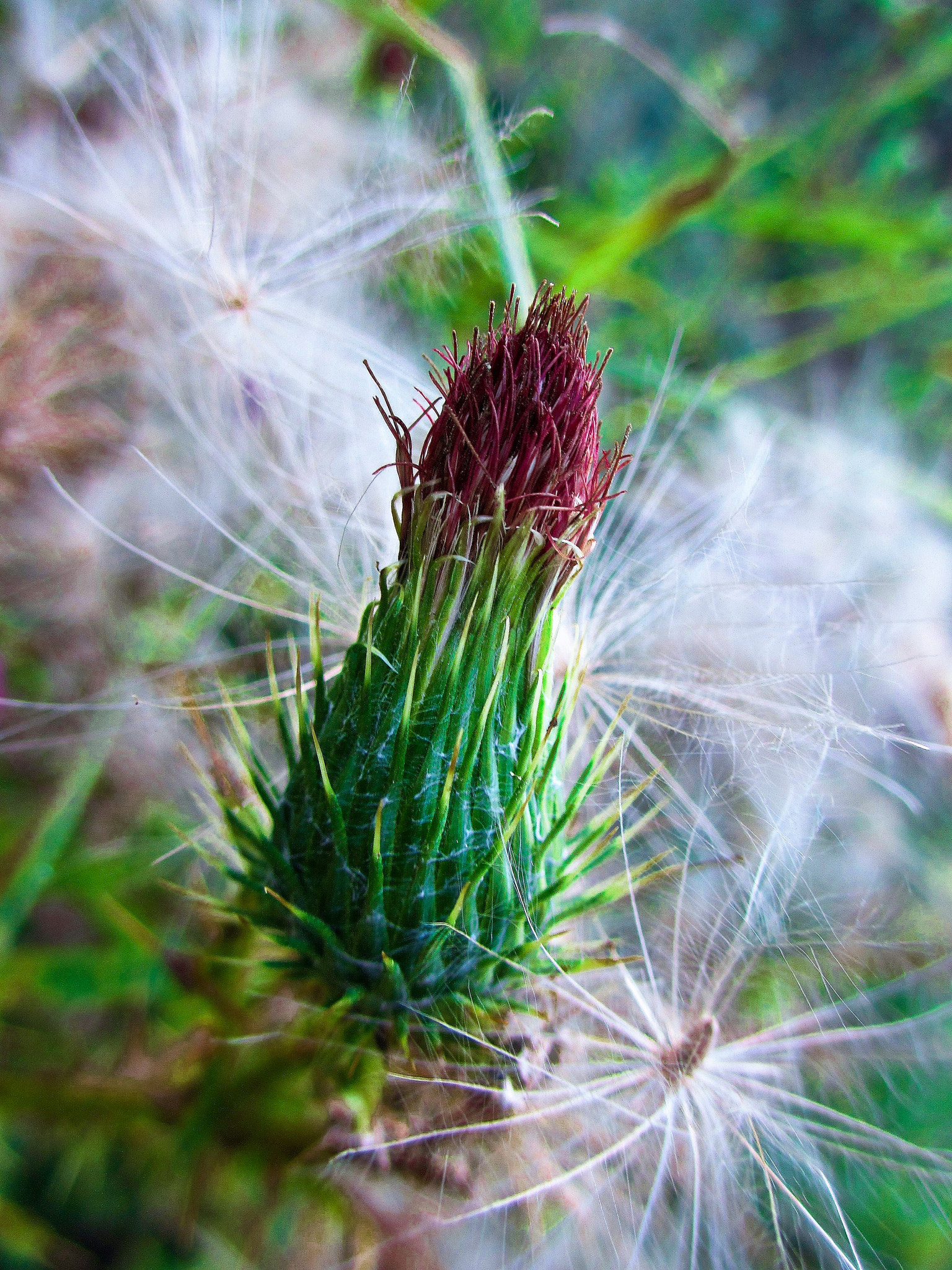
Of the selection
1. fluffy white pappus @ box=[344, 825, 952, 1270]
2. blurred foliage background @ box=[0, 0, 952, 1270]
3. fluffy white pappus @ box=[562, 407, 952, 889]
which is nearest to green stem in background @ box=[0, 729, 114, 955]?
blurred foliage background @ box=[0, 0, 952, 1270]

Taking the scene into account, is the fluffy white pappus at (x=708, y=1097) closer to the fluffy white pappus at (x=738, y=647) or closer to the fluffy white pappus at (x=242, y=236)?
the fluffy white pappus at (x=738, y=647)

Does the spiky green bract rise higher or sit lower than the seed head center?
→ higher

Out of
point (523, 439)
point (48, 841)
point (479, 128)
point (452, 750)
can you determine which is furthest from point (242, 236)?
point (48, 841)

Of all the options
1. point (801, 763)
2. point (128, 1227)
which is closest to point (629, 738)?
point (801, 763)

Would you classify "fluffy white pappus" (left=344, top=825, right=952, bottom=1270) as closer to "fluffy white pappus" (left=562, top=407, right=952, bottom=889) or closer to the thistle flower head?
"fluffy white pappus" (left=562, top=407, right=952, bottom=889)

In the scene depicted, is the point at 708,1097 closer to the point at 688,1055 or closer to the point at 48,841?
the point at 688,1055

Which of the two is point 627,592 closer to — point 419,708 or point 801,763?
point 801,763

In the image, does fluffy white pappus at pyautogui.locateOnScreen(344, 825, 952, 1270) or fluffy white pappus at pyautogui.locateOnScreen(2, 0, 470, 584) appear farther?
fluffy white pappus at pyautogui.locateOnScreen(2, 0, 470, 584)
